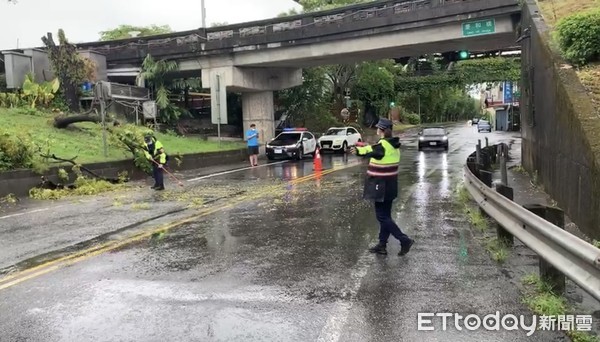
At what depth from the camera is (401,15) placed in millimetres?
24234

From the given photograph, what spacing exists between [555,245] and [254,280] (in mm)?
2944

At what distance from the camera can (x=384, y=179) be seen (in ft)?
22.7

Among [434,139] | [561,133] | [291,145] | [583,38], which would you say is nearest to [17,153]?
[561,133]

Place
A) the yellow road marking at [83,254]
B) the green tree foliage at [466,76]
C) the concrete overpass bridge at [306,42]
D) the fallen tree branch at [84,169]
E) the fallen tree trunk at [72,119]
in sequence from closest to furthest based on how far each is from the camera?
the yellow road marking at [83,254], the fallen tree branch at [84,169], the fallen tree trunk at [72,119], the concrete overpass bridge at [306,42], the green tree foliage at [466,76]

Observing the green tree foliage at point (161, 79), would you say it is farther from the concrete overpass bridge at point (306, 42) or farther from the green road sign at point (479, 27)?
the green road sign at point (479, 27)

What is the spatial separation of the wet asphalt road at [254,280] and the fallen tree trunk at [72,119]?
10194 mm

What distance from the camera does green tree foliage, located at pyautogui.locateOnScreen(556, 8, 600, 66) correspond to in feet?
34.1

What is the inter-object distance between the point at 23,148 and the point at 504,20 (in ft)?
60.1

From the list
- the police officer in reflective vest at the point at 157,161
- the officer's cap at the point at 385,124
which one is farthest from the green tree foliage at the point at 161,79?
the officer's cap at the point at 385,124

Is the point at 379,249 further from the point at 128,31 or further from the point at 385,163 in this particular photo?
the point at 128,31

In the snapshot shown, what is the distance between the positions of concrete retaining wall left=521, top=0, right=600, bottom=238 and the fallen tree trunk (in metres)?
14.7

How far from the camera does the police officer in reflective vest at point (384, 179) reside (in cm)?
691

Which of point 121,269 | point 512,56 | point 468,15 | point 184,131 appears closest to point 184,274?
point 121,269

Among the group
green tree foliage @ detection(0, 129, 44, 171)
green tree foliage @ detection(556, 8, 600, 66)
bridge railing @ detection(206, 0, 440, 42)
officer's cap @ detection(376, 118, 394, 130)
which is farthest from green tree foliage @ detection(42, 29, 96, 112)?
officer's cap @ detection(376, 118, 394, 130)
